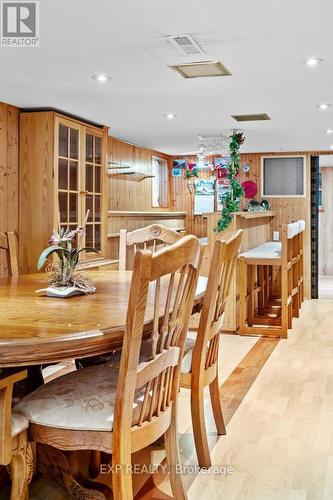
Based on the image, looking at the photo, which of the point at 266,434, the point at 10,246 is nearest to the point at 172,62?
the point at 10,246

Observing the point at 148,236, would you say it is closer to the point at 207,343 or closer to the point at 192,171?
the point at 207,343

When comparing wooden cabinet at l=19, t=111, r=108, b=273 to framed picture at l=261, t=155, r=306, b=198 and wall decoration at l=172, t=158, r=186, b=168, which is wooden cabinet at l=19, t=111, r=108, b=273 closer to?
wall decoration at l=172, t=158, r=186, b=168

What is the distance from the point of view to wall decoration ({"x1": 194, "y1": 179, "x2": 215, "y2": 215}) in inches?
316

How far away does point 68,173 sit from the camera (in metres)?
4.83

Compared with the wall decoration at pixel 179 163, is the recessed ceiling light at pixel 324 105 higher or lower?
higher

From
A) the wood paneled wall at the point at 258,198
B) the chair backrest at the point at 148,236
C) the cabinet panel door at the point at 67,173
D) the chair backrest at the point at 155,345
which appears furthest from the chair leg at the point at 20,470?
the wood paneled wall at the point at 258,198

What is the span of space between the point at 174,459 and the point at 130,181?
5.24m

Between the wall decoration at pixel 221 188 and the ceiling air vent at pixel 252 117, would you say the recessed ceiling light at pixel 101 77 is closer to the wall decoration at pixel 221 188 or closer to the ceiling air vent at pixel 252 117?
the ceiling air vent at pixel 252 117

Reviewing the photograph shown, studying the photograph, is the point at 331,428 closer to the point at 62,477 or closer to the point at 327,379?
the point at 327,379

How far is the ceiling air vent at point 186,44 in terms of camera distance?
2.87 meters

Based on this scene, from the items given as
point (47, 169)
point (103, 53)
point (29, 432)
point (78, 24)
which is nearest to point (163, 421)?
point (29, 432)

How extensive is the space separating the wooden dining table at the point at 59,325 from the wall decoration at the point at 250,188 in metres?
5.38

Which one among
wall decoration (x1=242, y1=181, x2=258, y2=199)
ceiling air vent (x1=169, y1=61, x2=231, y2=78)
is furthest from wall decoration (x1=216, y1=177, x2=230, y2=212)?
ceiling air vent (x1=169, y1=61, x2=231, y2=78)

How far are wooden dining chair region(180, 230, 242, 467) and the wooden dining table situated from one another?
10 centimetres
